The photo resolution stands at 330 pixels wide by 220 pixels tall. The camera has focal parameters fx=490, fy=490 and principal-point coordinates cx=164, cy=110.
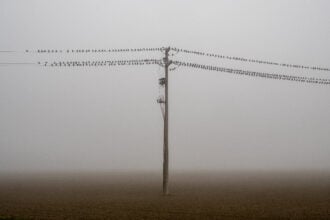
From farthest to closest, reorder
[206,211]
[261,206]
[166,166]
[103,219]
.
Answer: [166,166] → [261,206] → [206,211] → [103,219]

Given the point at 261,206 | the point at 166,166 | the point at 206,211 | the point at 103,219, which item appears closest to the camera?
the point at 103,219

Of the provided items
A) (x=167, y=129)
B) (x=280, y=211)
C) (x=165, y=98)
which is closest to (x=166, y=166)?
(x=167, y=129)

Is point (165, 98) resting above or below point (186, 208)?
above

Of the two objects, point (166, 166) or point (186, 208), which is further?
point (166, 166)

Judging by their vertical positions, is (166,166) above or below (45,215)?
above

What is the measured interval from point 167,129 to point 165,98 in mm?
2694

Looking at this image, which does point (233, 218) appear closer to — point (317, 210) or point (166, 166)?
point (317, 210)

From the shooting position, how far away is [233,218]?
27.9 m

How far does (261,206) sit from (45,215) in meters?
15.0

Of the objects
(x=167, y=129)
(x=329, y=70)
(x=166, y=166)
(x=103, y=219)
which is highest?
(x=329, y=70)

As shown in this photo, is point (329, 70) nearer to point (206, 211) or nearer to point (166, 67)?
point (166, 67)

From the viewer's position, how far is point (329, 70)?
4278cm

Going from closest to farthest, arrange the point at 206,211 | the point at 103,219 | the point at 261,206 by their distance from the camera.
A: 1. the point at 103,219
2. the point at 206,211
3. the point at 261,206

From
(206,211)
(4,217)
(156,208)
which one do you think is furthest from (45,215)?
(206,211)
